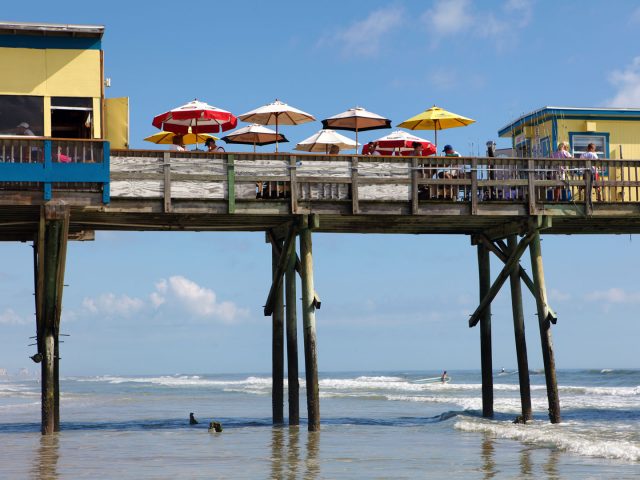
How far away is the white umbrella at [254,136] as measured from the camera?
86.3 ft

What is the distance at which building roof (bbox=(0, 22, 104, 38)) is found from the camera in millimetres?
20717

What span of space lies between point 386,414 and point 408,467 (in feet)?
62.9

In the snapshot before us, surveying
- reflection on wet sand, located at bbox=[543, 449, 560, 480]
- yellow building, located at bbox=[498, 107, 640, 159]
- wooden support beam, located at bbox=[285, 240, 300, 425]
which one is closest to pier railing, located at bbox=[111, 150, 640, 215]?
wooden support beam, located at bbox=[285, 240, 300, 425]

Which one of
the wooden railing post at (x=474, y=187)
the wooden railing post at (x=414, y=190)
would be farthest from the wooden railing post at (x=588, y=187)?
the wooden railing post at (x=414, y=190)

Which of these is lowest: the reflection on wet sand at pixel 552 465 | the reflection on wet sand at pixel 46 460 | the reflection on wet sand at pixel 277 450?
the reflection on wet sand at pixel 552 465

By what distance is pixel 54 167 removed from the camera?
65.7 feet

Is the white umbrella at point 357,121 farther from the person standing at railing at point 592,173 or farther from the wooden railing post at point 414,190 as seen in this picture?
the person standing at railing at point 592,173

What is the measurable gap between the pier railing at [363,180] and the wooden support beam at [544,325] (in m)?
1.07

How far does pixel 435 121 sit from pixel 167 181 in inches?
313

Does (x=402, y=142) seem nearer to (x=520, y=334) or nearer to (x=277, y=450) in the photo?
(x=520, y=334)

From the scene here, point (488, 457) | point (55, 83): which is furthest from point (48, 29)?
point (488, 457)

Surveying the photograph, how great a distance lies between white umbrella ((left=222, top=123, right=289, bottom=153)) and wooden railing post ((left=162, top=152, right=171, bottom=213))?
569 cm

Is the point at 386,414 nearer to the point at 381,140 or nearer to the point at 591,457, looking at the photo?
the point at 381,140

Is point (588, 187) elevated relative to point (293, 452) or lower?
elevated
